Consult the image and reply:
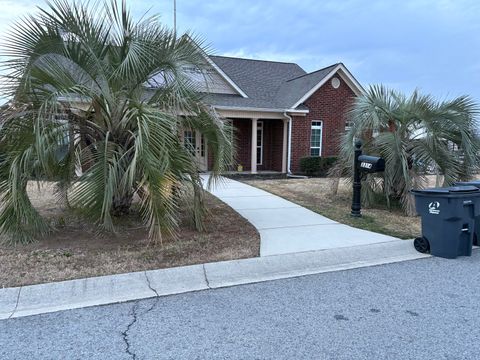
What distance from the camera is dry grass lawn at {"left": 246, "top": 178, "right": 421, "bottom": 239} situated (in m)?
7.57

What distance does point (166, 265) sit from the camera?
5195 mm

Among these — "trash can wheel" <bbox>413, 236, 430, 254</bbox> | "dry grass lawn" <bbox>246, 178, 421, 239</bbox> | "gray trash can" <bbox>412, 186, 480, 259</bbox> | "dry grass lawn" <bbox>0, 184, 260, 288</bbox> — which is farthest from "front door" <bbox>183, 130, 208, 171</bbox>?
"trash can wheel" <bbox>413, 236, 430, 254</bbox>

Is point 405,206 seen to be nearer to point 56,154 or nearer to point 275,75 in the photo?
point 56,154

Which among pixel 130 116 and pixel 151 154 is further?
pixel 130 116

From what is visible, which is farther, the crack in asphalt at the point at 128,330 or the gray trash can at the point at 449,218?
the gray trash can at the point at 449,218

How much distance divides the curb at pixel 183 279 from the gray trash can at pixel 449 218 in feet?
1.11

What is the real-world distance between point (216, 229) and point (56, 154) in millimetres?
2878

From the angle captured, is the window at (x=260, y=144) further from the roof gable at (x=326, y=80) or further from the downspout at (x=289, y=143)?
the roof gable at (x=326, y=80)

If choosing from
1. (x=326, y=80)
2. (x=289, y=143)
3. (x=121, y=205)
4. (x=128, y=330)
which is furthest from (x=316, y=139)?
(x=128, y=330)

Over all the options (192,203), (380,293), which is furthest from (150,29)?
(380,293)

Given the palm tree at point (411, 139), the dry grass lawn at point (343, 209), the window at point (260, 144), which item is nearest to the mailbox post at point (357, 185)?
the dry grass lawn at point (343, 209)

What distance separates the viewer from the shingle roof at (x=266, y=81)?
1714 centimetres

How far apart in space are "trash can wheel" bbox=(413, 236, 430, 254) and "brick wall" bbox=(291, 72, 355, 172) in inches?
443

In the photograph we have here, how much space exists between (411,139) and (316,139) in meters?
8.97
